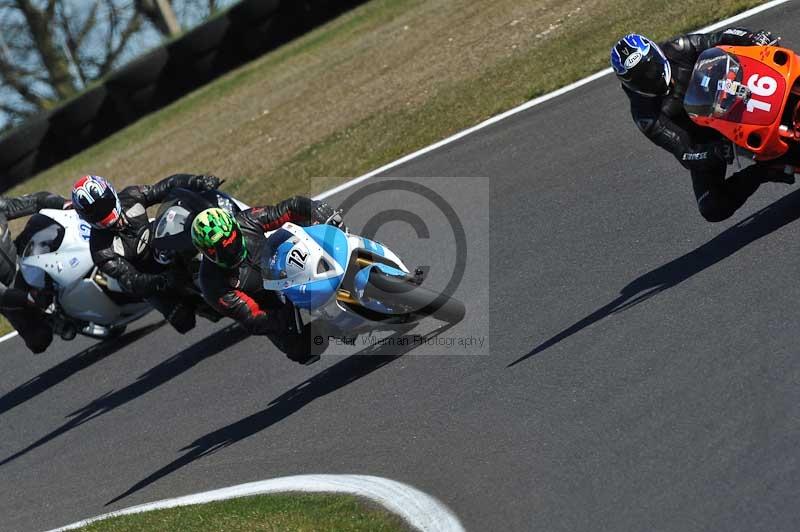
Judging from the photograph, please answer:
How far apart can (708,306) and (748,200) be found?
63.7 inches

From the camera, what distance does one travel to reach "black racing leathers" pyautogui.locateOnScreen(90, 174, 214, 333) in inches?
388

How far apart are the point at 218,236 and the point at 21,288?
4743 mm

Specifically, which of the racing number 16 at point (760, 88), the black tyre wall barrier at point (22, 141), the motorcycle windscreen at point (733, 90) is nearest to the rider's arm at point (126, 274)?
the motorcycle windscreen at point (733, 90)

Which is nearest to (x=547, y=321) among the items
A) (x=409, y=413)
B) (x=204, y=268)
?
(x=409, y=413)

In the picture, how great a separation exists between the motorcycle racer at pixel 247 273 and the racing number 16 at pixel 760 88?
2977mm

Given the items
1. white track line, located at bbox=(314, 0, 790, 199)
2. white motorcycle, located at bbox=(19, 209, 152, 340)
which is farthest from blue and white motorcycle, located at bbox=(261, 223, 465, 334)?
white track line, located at bbox=(314, 0, 790, 199)

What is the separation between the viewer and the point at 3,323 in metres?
14.4

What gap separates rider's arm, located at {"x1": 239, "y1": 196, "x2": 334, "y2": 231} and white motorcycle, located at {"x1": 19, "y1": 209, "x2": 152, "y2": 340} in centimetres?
321

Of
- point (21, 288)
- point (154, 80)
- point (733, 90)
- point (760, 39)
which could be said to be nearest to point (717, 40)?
point (760, 39)

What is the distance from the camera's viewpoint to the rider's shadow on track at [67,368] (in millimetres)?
11523

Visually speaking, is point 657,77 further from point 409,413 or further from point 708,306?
point 409,413

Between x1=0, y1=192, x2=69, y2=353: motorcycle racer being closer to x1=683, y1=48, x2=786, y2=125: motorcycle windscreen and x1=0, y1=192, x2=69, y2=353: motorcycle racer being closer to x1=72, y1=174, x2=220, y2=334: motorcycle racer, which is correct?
x1=72, y1=174, x2=220, y2=334: motorcycle racer

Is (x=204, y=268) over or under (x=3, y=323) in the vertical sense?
over

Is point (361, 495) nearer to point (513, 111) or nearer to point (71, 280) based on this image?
point (71, 280)
